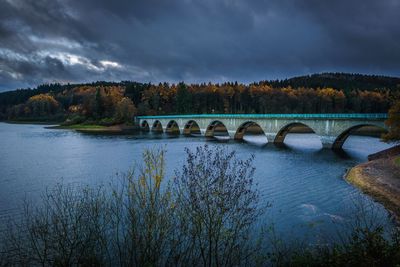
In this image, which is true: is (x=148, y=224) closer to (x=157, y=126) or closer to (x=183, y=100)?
(x=157, y=126)

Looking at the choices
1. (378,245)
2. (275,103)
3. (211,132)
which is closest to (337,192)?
(378,245)

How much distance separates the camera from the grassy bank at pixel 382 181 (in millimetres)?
19500

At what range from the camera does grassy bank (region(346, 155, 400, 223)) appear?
64.0 feet

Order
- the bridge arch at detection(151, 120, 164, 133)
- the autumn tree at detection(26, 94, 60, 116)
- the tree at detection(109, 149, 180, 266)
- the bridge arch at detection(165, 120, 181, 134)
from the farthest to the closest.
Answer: the autumn tree at detection(26, 94, 60, 116) < the bridge arch at detection(151, 120, 164, 133) < the bridge arch at detection(165, 120, 181, 134) < the tree at detection(109, 149, 180, 266)

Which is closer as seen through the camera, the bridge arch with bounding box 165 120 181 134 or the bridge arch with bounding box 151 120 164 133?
the bridge arch with bounding box 165 120 181 134

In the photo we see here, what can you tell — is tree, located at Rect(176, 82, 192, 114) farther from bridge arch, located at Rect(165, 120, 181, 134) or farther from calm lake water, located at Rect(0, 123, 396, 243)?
calm lake water, located at Rect(0, 123, 396, 243)

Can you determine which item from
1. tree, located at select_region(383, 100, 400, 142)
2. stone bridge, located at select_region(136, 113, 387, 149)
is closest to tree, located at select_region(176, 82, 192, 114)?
stone bridge, located at select_region(136, 113, 387, 149)

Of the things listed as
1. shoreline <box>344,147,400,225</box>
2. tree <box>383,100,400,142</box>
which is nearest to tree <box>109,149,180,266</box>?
shoreline <box>344,147,400,225</box>

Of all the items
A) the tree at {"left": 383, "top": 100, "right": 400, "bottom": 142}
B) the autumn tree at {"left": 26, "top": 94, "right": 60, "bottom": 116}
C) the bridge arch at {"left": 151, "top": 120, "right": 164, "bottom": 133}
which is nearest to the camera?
the tree at {"left": 383, "top": 100, "right": 400, "bottom": 142}

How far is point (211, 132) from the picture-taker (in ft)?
259

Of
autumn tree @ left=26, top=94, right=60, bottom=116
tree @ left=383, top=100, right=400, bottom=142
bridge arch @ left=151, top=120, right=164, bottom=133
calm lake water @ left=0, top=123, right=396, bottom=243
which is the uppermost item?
autumn tree @ left=26, top=94, right=60, bottom=116

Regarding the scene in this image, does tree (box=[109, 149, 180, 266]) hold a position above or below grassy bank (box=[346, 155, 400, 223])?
above

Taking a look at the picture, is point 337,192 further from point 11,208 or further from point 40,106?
point 40,106

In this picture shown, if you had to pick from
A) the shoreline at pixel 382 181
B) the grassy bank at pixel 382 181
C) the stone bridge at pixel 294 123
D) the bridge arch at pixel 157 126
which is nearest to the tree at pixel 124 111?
the bridge arch at pixel 157 126
